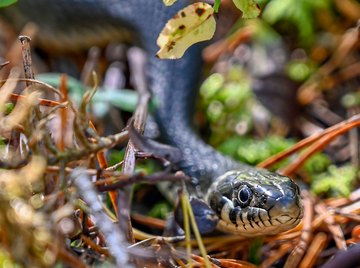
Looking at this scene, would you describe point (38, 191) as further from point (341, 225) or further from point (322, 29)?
point (322, 29)

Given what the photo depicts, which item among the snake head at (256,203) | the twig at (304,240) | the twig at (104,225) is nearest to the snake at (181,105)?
→ the snake head at (256,203)

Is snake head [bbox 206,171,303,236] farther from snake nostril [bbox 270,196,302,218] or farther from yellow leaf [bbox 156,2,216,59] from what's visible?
yellow leaf [bbox 156,2,216,59]

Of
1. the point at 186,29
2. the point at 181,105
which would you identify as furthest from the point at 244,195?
the point at 181,105

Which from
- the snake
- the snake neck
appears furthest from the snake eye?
the snake neck

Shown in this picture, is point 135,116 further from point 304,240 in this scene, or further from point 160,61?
point 160,61

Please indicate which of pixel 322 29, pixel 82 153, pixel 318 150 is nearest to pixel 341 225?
pixel 318 150

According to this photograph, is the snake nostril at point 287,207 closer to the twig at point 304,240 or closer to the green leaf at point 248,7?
the twig at point 304,240
